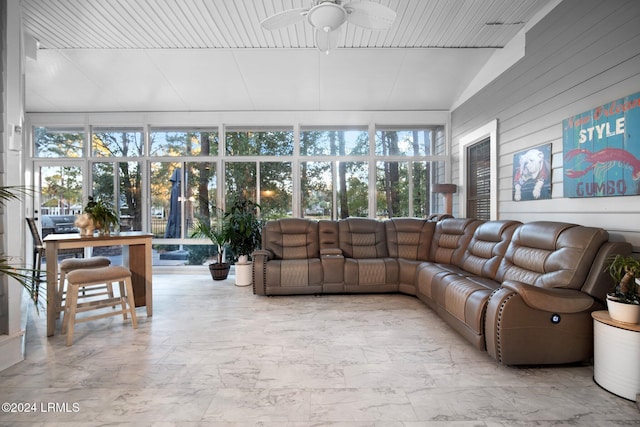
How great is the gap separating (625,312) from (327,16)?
2.84 metres

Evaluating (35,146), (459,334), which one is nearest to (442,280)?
(459,334)

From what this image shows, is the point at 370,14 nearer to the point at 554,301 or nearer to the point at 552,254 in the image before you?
the point at 552,254

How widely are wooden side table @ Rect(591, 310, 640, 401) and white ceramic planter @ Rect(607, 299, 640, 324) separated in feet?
0.10

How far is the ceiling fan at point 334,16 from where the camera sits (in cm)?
234

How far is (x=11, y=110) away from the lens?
7.96ft

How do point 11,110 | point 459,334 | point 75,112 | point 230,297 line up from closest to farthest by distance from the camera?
point 11,110 → point 459,334 → point 230,297 → point 75,112

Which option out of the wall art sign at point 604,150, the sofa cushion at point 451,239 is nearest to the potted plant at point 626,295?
the wall art sign at point 604,150

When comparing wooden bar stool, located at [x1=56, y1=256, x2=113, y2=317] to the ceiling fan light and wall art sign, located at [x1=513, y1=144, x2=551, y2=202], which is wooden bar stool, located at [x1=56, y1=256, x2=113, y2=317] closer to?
the ceiling fan light

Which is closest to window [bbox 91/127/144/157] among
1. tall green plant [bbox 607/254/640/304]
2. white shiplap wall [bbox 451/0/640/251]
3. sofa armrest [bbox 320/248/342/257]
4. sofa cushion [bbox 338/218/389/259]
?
sofa armrest [bbox 320/248/342/257]

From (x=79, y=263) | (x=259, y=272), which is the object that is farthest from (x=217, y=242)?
(x=79, y=263)

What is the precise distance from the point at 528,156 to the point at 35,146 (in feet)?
25.4

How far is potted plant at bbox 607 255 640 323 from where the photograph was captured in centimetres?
185

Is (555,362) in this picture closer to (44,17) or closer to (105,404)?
(105,404)

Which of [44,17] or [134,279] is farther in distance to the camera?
[134,279]
